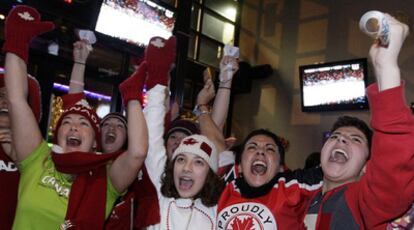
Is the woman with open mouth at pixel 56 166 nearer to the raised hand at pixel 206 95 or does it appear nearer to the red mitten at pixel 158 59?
the red mitten at pixel 158 59

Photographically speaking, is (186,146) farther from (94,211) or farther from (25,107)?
(25,107)

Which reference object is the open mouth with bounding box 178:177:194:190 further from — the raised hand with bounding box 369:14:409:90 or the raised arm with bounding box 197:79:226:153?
the raised hand with bounding box 369:14:409:90

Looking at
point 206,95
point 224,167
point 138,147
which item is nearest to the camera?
point 138,147

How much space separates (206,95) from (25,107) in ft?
4.27

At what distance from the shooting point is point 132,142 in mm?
1760

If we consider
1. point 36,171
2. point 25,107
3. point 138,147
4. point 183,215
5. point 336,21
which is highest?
point 336,21

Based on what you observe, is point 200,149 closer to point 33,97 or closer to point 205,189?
point 205,189

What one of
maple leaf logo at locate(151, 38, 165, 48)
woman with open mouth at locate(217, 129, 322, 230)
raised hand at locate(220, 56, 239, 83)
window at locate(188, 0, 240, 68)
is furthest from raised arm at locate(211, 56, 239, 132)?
window at locate(188, 0, 240, 68)

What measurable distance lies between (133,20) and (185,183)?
406 cm

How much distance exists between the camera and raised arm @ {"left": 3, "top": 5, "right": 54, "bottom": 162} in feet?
5.85

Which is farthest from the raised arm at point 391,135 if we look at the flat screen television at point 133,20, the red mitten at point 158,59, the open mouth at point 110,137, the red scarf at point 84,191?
the flat screen television at point 133,20

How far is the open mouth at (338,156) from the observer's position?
171cm

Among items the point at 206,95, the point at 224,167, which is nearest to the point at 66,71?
the point at 206,95

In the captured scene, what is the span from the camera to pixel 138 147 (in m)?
1.76
